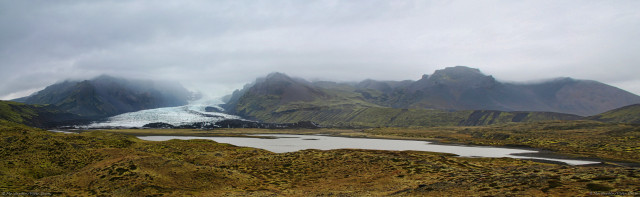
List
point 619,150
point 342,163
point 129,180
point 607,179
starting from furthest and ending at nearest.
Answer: point 619,150
point 342,163
point 129,180
point 607,179

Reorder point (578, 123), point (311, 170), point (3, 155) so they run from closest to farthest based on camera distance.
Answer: point (3, 155), point (311, 170), point (578, 123)

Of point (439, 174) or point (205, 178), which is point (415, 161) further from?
point (205, 178)

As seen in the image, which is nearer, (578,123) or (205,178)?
(205,178)

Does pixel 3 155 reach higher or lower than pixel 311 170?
higher

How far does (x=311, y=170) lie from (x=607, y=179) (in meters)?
37.5

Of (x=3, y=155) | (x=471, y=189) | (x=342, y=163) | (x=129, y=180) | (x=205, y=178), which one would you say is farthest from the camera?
(x=342, y=163)

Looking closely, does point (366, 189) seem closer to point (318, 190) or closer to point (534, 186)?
point (318, 190)

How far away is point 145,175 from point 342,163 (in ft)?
104

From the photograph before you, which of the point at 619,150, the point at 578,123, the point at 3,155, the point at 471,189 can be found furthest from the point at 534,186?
the point at 578,123

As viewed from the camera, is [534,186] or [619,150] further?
[619,150]

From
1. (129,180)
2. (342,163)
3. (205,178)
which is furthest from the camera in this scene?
(342,163)

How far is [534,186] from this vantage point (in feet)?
108

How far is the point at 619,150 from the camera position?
98312 millimetres

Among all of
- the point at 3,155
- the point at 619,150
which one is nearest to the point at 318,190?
the point at 3,155
